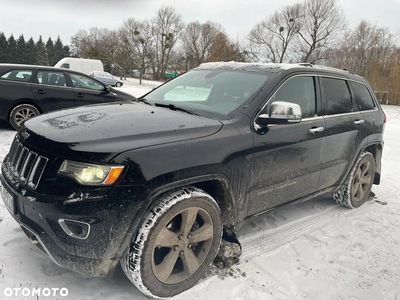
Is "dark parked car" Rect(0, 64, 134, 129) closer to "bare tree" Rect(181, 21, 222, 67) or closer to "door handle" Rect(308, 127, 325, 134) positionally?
"door handle" Rect(308, 127, 325, 134)

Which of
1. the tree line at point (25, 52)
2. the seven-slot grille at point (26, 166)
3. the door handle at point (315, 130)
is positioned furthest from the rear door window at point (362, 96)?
the tree line at point (25, 52)

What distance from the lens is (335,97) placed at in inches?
157

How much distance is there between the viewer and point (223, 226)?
304 centimetres

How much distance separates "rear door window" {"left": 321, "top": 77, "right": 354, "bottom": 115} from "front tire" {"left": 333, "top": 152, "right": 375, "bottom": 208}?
842mm

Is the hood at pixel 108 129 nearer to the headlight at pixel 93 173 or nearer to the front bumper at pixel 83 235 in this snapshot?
the headlight at pixel 93 173

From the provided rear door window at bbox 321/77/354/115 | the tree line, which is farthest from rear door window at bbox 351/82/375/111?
the tree line

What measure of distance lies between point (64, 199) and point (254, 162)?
1559 millimetres

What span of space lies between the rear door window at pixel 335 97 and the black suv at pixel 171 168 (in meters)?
0.02

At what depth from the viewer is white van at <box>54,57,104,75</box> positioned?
30.9m

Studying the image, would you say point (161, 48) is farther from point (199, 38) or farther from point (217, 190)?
point (217, 190)

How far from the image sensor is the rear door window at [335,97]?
3826 millimetres

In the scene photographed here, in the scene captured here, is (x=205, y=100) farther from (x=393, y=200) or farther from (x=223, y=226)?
(x=393, y=200)

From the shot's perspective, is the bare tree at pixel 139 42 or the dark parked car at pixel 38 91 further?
the bare tree at pixel 139 42

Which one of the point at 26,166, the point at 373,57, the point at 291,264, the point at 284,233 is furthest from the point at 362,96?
the point at 373,57
